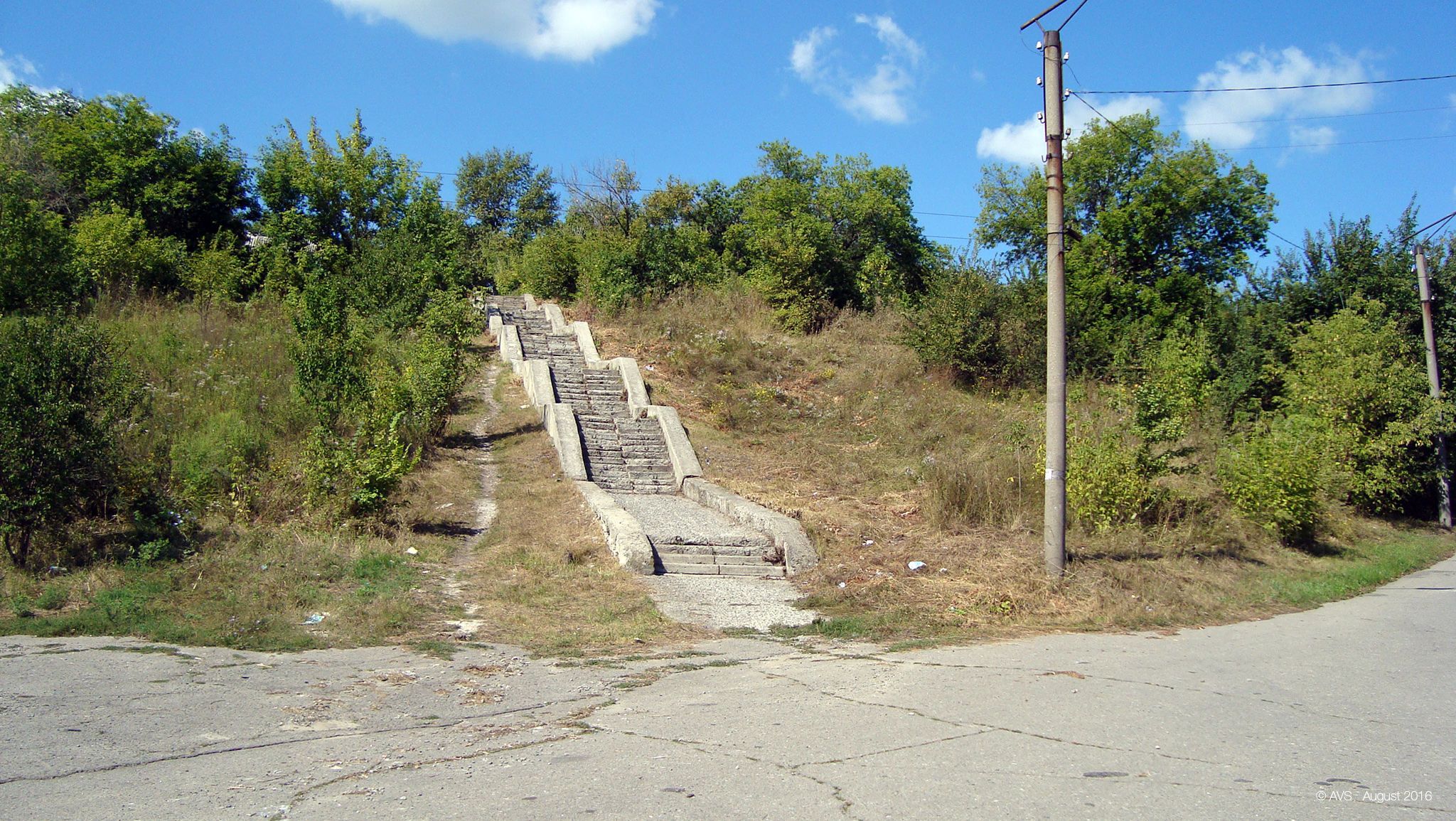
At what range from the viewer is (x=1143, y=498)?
39.7ft

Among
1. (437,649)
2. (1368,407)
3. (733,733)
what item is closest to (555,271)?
(1368,407)

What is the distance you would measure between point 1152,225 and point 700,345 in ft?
58.1

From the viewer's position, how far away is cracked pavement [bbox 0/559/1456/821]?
152 inches

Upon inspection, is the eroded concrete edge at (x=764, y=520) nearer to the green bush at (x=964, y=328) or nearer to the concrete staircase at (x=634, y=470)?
the concrete staircase at (x=634, y=470)

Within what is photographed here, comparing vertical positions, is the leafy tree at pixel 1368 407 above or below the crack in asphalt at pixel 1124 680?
above

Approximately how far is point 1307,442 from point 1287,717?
33.9ft

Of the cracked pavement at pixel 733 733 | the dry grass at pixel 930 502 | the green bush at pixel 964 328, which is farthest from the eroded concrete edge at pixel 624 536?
the green bush at pixel 964 328

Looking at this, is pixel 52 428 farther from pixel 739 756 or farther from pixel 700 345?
pixel 700 345

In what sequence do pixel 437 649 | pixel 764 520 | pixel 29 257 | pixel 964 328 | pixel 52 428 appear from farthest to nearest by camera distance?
1. pixel 964 328
2. pixel 29 257
3. pixel 764 520
4. pixel 52 428
5. pixel 437 649

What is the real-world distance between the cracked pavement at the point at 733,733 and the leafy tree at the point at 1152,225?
73.5 ft

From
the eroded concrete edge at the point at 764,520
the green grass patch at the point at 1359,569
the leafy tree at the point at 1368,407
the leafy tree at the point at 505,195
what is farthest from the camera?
the leafy tree at the point at 505,195

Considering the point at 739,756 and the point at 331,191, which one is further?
the point at 331,191

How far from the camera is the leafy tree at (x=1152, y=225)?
2848 centimetres

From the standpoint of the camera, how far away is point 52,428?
8547 mm
